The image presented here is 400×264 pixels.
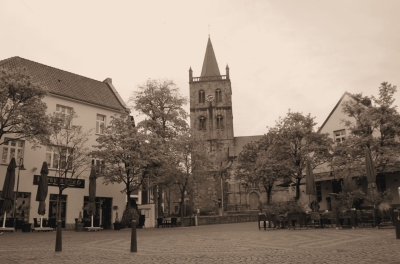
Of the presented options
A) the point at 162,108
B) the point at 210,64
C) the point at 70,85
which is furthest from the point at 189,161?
the point at 210,64

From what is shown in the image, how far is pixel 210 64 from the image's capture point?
76188 millimetres

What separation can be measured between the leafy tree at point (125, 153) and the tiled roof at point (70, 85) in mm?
5017

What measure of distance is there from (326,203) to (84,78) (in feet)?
83.8

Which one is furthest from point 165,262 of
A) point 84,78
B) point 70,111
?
point 84,78

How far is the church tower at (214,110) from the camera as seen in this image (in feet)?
229

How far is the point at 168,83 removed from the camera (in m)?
31.9

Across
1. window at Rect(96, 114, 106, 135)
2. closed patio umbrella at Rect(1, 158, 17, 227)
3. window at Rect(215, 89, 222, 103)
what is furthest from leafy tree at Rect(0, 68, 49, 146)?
window at Rect(215, 89, 222, 103)

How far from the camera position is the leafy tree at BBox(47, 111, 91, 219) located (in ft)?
79.5

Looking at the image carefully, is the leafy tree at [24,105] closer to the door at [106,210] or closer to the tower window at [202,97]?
the door at [106,210]

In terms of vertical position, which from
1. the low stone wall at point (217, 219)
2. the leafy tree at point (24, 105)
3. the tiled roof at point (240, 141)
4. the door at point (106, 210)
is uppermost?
the tiled roof at point (240, 141)

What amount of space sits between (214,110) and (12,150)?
5124 cm

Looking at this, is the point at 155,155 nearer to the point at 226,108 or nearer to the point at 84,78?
the point at 84,78

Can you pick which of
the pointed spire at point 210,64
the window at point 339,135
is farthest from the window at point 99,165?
the pointed spire at point 210,64

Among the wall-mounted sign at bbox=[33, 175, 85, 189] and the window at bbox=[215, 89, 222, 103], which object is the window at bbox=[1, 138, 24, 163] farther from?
the window at bbox=[215, 89, 222, 103]
